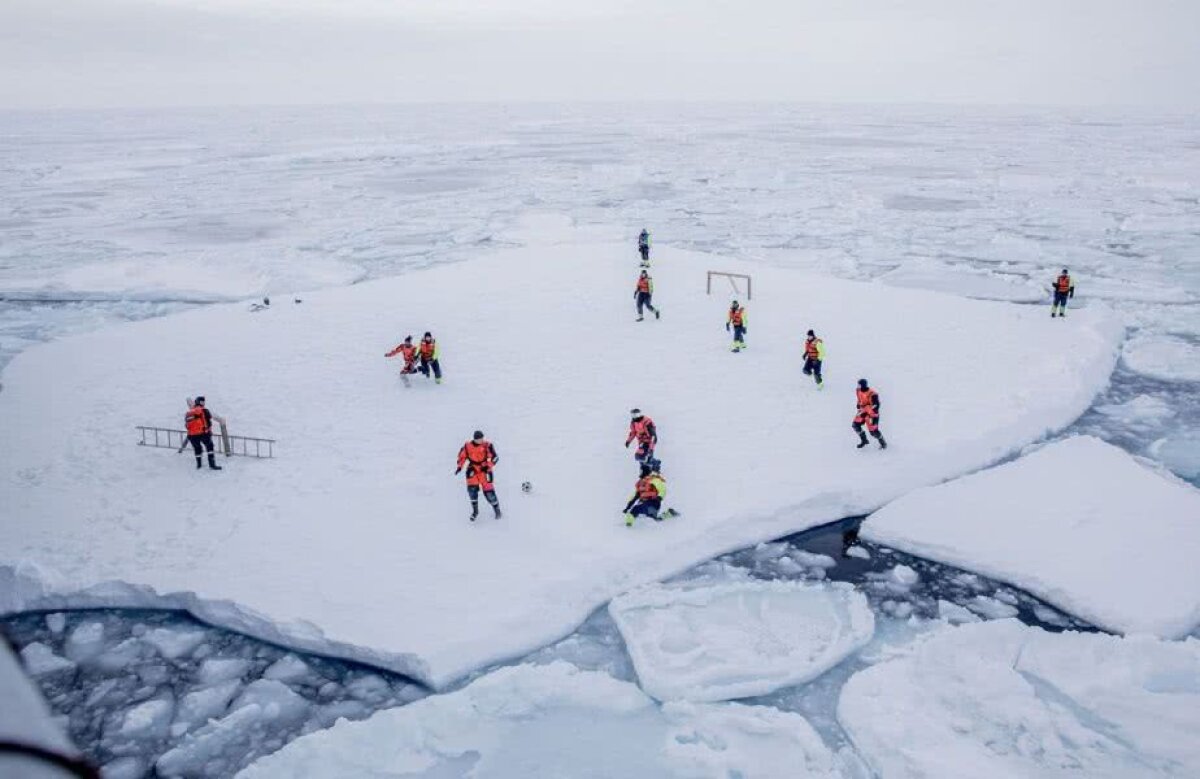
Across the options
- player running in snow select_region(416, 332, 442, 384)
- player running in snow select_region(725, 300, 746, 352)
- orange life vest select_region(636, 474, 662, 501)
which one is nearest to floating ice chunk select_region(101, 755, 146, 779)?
orange life vest select_region(636, 474, 662, 501)

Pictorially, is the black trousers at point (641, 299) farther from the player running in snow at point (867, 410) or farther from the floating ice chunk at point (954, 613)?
the floating ice chunk at point (954, 613)

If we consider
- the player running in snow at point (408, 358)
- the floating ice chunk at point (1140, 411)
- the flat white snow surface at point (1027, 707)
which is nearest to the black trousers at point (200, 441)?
the player running in snow at point (408, 358)

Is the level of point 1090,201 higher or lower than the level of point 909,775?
higher

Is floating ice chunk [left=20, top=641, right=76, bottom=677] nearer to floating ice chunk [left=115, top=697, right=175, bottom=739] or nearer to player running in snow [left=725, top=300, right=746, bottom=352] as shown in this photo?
floating ice chunk [left=115, top=697, right=175, bottom=739]

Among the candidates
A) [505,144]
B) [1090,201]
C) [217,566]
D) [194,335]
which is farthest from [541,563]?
[505,144]

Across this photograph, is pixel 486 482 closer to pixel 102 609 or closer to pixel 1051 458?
pixel 102 609

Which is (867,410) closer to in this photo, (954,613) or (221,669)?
(954,613)
